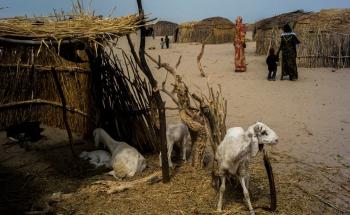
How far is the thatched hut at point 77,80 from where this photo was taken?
15.4 feet

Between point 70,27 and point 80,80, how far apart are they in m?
2.33

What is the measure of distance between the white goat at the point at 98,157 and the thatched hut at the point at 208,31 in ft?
82.9

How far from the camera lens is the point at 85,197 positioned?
16.0 ft

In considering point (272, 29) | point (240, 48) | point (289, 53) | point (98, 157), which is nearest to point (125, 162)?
point (98, 157)

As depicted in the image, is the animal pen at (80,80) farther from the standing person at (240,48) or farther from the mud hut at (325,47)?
the mud hut at (325,47)

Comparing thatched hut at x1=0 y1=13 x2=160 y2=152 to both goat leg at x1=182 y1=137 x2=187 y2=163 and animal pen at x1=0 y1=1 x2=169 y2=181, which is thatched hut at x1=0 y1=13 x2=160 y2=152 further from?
goat leg at x1=182 y1=137 x2=187 y2=163

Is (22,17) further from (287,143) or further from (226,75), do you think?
(226,75)

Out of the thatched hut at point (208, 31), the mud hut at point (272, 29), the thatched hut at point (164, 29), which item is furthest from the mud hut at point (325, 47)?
the thatched hut at point (164, 29)

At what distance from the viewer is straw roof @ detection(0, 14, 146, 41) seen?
449 cm

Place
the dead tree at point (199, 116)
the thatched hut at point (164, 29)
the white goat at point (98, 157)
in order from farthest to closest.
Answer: the thatched hut at point (164, 29) < the white goat at point (98, 157) < the dead tree at point (199, 116)

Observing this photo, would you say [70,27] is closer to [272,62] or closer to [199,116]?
[199,116]

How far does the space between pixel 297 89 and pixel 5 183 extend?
826 cm

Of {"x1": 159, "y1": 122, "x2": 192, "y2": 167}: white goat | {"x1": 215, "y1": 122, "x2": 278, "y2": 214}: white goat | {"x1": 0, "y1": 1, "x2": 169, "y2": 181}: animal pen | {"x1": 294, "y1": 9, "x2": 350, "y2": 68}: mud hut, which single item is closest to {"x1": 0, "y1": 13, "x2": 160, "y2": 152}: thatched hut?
{"x1": 0, "y1": 1, "x2": 169, "y2": 181}: animal pen

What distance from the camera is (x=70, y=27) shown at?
16.1 ft
